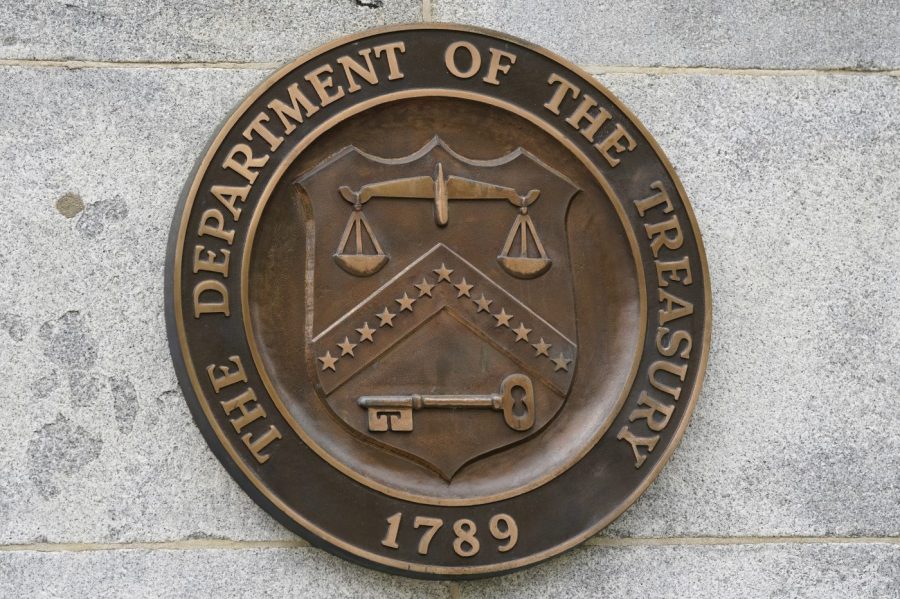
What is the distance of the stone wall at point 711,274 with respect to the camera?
3.35 m

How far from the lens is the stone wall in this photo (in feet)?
11.0

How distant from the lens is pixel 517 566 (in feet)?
11.1

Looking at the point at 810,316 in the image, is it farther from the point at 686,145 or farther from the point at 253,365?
the point at 253,365

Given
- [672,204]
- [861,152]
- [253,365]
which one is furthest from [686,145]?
[253,365]

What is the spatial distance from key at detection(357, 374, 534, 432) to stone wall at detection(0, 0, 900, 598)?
43 centimetres

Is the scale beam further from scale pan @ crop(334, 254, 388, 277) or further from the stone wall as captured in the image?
the stone wall

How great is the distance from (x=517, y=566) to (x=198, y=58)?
5.98 feet

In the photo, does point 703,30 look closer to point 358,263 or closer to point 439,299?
point 439,299

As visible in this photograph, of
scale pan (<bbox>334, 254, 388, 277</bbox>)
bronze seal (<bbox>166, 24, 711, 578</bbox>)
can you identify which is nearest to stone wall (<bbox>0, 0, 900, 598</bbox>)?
bronze seal (<bbox>166, 24, 711, 578</bbox>)

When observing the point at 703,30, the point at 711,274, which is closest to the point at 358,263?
the point at 711,274

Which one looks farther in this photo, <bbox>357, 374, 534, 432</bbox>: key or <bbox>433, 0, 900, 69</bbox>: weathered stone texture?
<bbox>433, 0, 900, 69</bbox>: weathered stone texture

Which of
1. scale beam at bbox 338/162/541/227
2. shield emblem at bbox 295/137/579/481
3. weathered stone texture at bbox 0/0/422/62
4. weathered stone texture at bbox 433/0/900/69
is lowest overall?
shield emblem at bbox 295/137/579/481

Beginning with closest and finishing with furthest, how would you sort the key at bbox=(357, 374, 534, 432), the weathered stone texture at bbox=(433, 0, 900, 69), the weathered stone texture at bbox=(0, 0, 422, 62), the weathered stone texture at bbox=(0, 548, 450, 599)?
the weathered stone texture at bbox=(0, 548, 450, 599) < the key at bbox=(357, 374, 534, 432) < the weathered stone texture at bbox=(0, 0, 422, 62) < the weathered stone texture at bbox=(433, 0, 900, 69)

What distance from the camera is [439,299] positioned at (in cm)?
354
